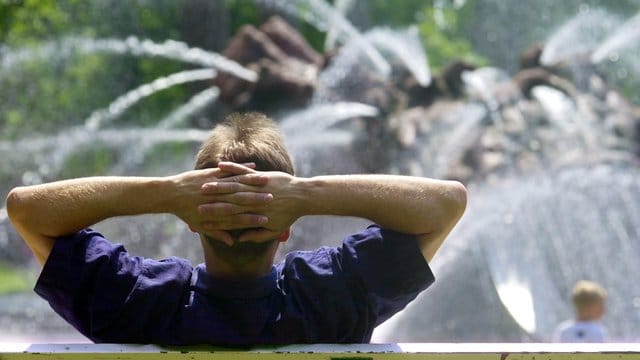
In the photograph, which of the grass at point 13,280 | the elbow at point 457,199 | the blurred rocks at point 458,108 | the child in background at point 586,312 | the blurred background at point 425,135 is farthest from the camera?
the grass at point 13,280

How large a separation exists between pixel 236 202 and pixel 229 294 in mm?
179

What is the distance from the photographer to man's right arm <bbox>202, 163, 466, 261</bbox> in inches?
84.9

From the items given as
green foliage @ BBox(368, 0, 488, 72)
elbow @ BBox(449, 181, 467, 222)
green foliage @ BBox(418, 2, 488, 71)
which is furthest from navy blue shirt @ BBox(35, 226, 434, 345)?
green foliage @ BBox(418, 2, 488, 71)

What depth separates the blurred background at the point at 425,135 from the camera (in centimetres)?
969

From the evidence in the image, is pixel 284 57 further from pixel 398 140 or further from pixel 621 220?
pixel 621 220

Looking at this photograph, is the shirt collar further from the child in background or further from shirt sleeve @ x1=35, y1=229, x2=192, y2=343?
the child in background

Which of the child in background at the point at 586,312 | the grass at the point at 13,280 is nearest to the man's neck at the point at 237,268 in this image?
the child in background at the point at 586,312

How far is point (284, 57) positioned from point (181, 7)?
18.7 feet

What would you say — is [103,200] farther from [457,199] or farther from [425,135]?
[425,135]

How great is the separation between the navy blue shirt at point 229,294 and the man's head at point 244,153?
0.17 ft

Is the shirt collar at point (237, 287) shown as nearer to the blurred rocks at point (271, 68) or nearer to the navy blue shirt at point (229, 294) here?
the navy blue shirt at point (229, 294)

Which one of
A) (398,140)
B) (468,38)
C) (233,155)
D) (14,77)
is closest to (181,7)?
(14,77)

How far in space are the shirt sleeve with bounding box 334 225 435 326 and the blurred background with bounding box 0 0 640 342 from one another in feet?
20.5

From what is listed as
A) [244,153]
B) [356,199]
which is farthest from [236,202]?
[356,199]
